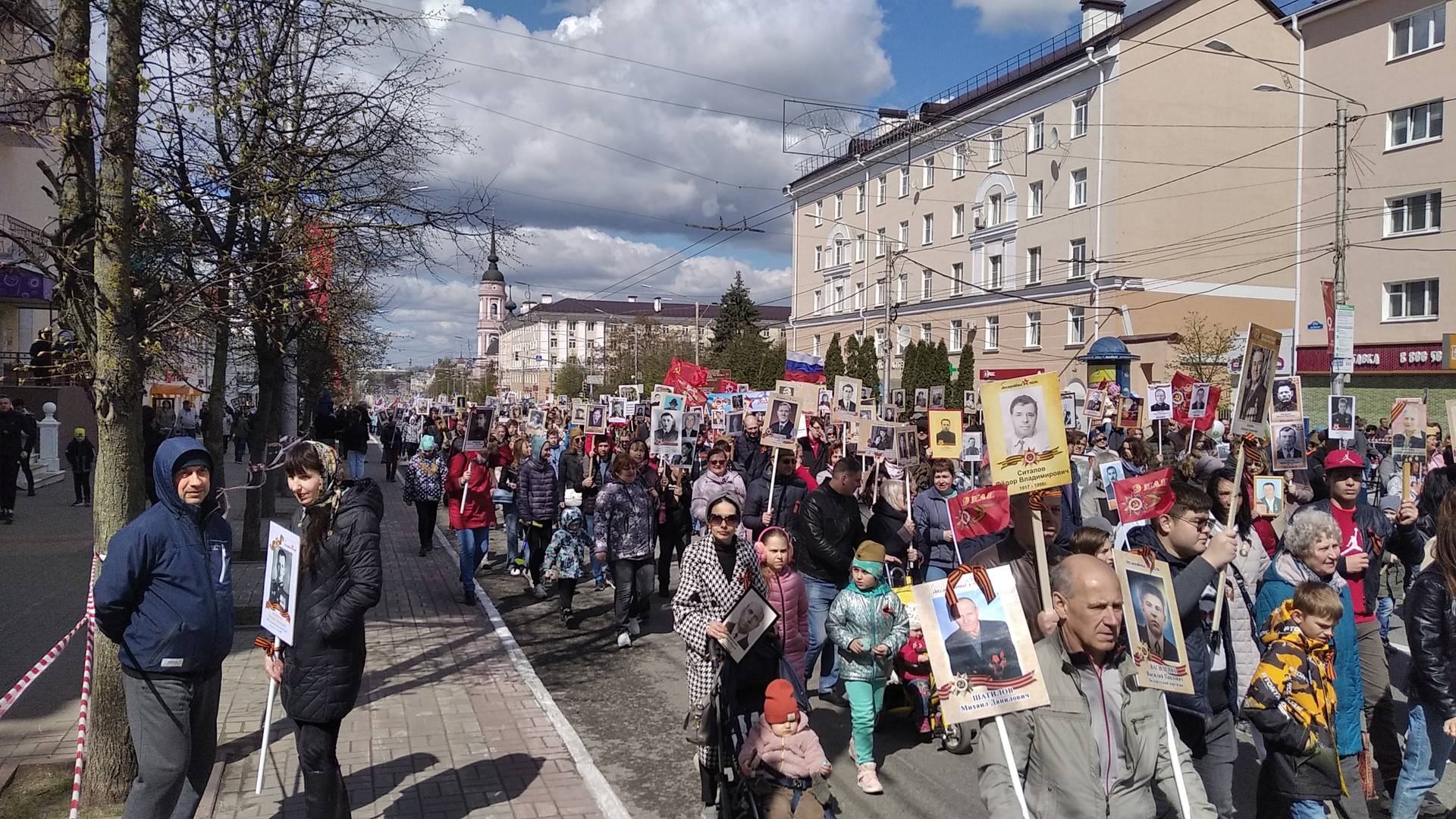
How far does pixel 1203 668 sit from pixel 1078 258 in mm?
37833

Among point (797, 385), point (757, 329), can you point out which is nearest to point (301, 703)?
point (797, 385)

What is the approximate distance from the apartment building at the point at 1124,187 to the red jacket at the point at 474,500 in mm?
25089

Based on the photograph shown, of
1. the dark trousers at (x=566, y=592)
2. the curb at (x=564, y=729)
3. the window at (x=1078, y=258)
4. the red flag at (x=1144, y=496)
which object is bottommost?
the curb at (x=564, y=729)

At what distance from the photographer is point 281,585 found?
4.99 metres

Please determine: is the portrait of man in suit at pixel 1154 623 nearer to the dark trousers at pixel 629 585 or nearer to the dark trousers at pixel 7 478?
the dark trousers at pixel 629 585

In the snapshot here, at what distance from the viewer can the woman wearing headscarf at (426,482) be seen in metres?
14.1

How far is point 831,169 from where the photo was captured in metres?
57.5

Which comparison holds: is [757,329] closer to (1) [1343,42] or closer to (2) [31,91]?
(1) [1343,42]

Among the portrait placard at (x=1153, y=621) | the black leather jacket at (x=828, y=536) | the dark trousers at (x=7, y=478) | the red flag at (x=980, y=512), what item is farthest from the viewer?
the dark trousers at (x=7, y=478)

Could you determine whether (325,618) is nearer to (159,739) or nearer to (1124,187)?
(159,739)

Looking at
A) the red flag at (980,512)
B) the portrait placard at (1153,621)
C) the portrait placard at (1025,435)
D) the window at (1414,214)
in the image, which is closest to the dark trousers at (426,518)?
the red flag at (980,512)

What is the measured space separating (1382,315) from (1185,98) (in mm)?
11121

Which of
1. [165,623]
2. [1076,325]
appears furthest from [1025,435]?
[1076,325]

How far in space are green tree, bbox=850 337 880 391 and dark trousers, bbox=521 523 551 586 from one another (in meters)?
36.4
